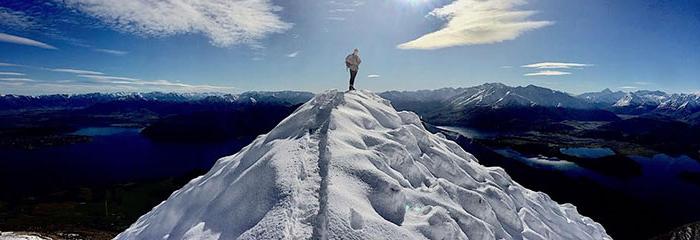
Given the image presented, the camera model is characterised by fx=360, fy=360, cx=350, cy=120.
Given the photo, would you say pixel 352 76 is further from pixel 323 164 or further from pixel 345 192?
pixel 345 192

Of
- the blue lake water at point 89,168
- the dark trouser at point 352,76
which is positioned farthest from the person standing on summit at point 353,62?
the blue lake water at point 89,168

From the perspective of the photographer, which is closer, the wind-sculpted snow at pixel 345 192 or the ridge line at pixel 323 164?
the ridge line at pixel 323 164

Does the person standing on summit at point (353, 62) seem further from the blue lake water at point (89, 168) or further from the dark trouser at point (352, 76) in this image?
the blue lake water at point (89, 168)

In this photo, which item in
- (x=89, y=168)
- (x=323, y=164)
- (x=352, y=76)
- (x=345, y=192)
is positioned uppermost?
(x=352, y=76)

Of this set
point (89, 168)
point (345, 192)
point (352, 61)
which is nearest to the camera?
point (345, 192)

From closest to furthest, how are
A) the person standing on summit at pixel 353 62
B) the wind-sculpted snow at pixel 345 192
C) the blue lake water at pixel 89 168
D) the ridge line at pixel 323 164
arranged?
1. the ridge line at pixel 323 164
2. the wind-sculpted snow at pixel 345 192
3. the person standing on summit at pixel 353 62
4. the blue lake water at pixel 89 168

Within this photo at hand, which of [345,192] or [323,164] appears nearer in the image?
[345,192]

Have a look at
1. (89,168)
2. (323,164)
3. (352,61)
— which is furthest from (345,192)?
(89,168)

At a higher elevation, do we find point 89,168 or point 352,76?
point 352,76

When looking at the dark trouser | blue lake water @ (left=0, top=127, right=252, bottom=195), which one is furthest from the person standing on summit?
blue lake water @ (left=0, top=127, right=252, bottom=195)

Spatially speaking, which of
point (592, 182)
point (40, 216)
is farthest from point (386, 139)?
point (592, 182)
